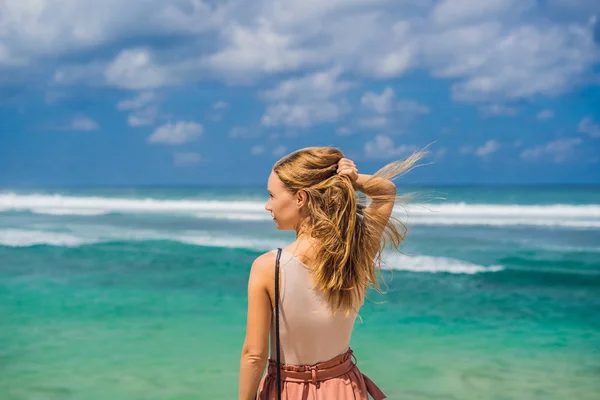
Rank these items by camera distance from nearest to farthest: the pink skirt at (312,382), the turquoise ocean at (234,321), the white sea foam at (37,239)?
the pink skirt at (312,382), the turquoise ocean at (234,321), the white sea foam at (37,239)

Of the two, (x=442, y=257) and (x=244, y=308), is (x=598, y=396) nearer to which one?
(x=244, y=308)

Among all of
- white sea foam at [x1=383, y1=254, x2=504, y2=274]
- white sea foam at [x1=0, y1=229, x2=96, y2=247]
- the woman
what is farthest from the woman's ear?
white sea foam at [x1=0, y1=229, x2=96, y2=247]

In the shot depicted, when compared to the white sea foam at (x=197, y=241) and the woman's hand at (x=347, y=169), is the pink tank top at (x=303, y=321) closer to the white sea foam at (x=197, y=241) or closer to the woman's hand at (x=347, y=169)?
the woman's hand at (x=347, y=169)

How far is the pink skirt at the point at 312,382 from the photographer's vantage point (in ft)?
7.73

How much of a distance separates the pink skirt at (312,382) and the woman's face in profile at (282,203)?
21.2 inches

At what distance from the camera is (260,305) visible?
2258mm

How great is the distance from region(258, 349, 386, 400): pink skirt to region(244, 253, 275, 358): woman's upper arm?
132 millimetres

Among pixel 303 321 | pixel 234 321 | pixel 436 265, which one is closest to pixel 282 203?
pixel 303 321

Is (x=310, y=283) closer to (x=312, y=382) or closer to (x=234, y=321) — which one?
(x=312, y=382)

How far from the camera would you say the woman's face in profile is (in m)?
2.33

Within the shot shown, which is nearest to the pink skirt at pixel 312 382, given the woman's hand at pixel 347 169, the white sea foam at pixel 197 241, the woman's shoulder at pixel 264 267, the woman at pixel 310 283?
the woman at pixel 310 283

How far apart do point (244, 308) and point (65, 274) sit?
14.1 feet

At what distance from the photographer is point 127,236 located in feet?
58.5

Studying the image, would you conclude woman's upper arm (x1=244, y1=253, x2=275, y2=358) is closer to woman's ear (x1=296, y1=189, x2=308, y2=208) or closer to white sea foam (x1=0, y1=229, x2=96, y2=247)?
woman's ear (x1=296, y1=189, x2=308, y2=208)
